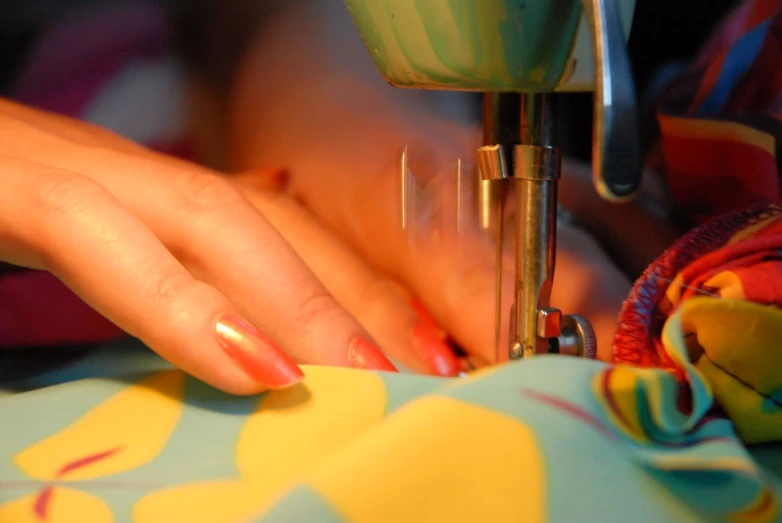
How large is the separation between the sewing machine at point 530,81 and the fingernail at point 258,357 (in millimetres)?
136

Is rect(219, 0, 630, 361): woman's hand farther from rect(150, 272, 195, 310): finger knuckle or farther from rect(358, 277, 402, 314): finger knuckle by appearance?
rect(150, 272, 195, 310): finger knuckle

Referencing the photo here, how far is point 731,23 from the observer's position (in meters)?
0.69

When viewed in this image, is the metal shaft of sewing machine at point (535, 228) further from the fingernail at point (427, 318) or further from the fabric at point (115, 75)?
the fabric at point (115, 75)

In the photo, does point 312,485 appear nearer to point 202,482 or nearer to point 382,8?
point 202,482

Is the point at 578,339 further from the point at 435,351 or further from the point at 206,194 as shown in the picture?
the point at 206,194

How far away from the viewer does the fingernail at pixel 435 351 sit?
497mm

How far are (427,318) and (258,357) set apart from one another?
22cm

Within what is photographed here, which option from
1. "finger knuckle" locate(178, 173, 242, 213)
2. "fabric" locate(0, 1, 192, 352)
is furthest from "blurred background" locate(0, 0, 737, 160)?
"finger knuckle" locate(178, 173, 242, 213)

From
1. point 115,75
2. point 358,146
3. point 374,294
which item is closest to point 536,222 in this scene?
point 374,294

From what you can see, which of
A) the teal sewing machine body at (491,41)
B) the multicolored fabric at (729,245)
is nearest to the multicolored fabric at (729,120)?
the multicolored fabric at (729,245)

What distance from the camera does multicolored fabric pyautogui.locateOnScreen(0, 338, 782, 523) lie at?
257mm

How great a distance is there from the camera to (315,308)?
17.3 inches

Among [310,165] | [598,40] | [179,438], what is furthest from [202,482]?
[310,165]

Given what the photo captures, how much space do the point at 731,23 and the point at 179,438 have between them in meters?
0.63
